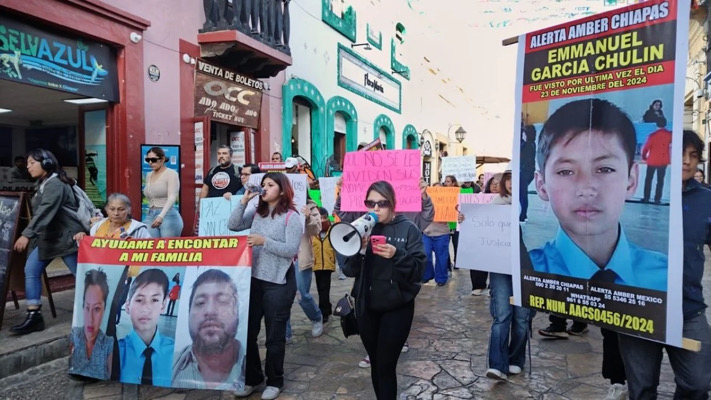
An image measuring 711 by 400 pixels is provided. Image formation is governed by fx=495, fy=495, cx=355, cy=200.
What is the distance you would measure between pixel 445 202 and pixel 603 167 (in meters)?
6.10

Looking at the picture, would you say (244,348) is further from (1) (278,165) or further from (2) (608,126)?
(1) (278,165)

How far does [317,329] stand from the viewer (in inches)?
215

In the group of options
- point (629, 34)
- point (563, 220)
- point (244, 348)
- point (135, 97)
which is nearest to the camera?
point (629, 34)

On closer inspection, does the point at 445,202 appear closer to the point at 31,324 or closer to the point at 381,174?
the point at 381,174

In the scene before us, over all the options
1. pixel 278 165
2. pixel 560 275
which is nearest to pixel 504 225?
pixel 560 275

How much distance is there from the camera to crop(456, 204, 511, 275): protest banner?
14.5 ft

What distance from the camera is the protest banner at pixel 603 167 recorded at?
2436 mm

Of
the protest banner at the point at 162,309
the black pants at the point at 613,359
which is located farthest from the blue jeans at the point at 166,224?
the black pants at the point at 613,359

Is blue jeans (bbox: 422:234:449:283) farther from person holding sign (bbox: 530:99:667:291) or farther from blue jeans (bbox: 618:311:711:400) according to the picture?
blue jeans (bbox: 618:311:711:400)

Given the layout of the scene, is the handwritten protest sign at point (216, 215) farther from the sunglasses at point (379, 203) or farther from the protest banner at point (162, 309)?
the sunglasses at point (379, 203)

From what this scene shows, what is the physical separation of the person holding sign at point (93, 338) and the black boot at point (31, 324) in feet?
4.22

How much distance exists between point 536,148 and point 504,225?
1660 mm

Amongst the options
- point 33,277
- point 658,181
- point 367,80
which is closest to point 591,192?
point 658,181

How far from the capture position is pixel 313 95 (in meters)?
13.5
